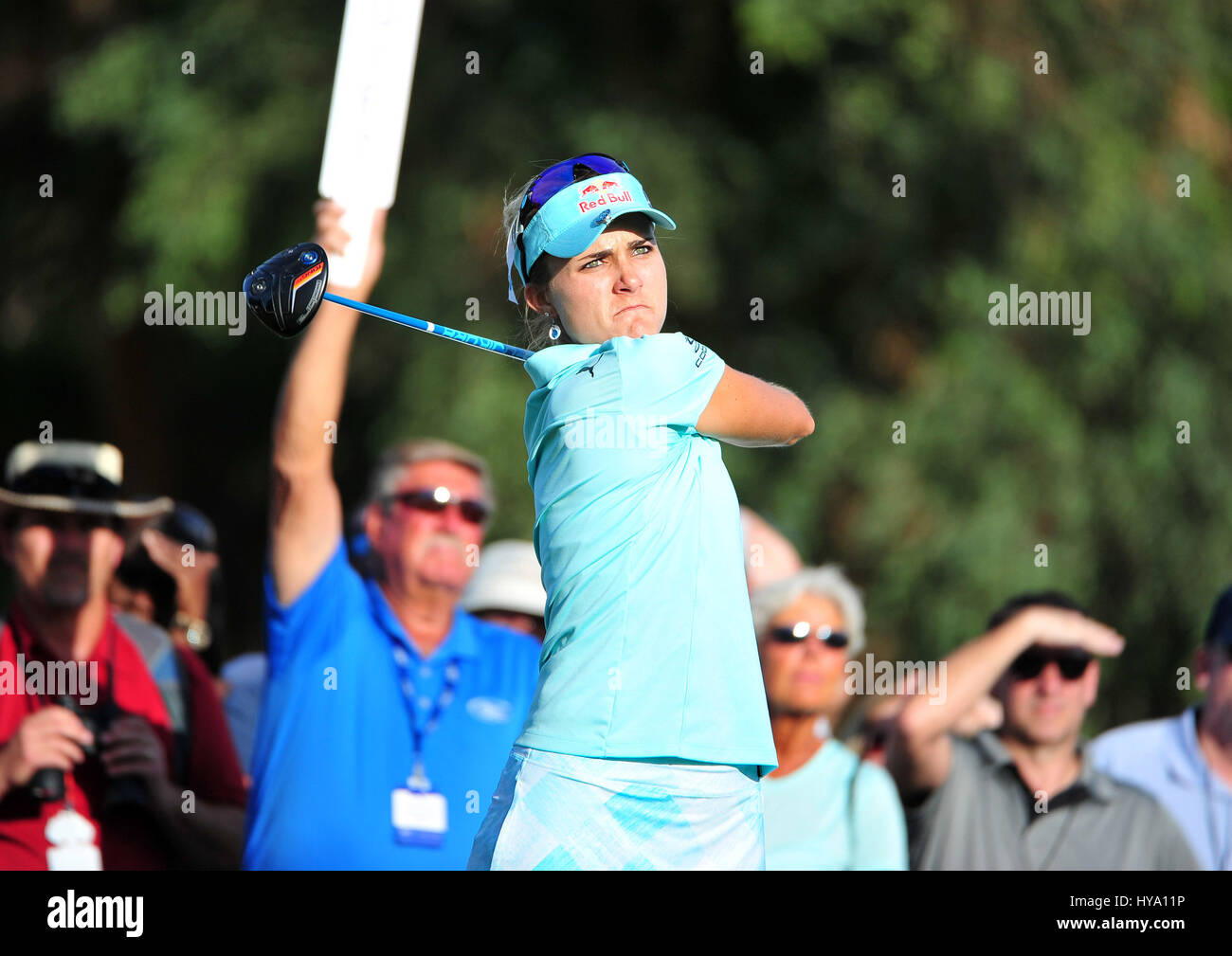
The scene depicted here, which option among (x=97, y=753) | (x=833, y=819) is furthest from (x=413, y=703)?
(x=833, y=819)

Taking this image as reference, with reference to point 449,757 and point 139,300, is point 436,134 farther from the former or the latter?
point 449,757

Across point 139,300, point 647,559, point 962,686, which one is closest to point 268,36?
point 139,300

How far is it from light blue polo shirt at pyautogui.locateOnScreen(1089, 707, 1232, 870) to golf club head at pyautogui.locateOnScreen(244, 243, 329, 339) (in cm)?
311

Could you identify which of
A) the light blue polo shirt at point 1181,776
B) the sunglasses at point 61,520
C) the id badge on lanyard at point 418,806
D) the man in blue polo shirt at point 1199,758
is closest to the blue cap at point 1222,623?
the man in blue polo shirt at point 1199,758

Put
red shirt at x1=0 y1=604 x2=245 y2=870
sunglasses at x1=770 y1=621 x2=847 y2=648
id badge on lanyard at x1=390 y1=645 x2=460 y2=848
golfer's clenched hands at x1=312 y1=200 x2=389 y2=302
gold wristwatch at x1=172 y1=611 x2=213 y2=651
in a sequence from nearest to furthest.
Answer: red shirt at x1=0 y1=604 x2=245 y2=870, id badge on lanyard at x1=390 y1=645 x2=460 y2=848, golfer's clenched hands at x1=312 y1=200 x2=389 y2=302, sunglasses at x1=770 y1=621 x2=847 y2=648, gold wristwatch at x1=172 y1=611 x2=213 y2=651

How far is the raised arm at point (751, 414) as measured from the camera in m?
2.54

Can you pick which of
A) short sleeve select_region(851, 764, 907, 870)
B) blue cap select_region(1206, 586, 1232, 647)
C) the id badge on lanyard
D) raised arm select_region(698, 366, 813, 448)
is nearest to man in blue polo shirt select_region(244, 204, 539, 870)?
the id badge on lanyard

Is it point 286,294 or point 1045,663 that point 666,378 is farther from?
point 1045,663

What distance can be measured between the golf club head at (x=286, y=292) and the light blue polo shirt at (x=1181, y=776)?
10.2 ft

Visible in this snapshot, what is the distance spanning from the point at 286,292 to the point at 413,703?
1850 mm

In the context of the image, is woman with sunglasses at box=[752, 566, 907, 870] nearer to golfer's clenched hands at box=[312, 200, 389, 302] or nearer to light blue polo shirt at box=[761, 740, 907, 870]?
light blue polo shirt at box=[761, 740, 907, 870]

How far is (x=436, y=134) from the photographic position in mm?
7957

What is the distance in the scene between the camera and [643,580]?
96.2 inches

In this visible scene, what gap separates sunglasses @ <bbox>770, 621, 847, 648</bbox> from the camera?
4812mm
